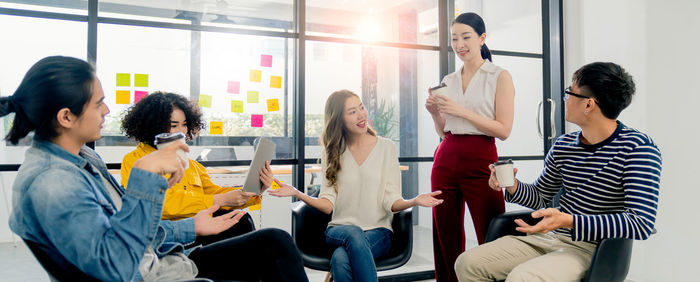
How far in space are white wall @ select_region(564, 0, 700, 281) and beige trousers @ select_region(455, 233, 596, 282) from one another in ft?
5.81

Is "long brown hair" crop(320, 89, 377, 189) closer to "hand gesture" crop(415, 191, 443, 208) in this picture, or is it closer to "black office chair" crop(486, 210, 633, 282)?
"hand gesture" crop(415, 191, 443, 208)

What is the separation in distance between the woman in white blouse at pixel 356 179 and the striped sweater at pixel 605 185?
0.50 meters

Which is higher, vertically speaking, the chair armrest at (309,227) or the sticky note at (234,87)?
the sticky note at (234,87)

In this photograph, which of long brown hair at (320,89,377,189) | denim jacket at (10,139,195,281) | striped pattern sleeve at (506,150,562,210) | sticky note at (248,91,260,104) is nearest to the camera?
denim jacket at (10,139,195,281)

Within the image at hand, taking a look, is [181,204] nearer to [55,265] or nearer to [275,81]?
[55,265]

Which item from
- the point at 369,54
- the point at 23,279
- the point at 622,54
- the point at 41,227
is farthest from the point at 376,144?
the point at 23,279

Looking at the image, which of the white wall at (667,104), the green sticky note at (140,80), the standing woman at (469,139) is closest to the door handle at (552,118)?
the white wall at (667,104)

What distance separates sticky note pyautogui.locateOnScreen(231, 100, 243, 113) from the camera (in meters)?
2.84

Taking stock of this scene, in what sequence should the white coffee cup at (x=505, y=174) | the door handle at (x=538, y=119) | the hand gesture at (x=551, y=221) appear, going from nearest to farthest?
the hand gesture at (x=551, y=221)
the white coffee cup at (x=505, y=174)
the door handle at (x=538, y=119)

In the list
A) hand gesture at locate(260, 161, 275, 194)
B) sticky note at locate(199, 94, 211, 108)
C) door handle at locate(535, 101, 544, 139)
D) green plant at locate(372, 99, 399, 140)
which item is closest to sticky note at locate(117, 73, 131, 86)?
sticky note at locate(199, 94, 211, 108)

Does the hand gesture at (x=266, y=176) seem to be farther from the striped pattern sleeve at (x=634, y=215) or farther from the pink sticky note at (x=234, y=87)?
the striped pattern sleeve at (x=634, y=215)

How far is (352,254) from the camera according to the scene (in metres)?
1.94

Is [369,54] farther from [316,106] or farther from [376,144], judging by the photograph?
[376,144]

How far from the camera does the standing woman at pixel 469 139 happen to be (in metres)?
2.10
